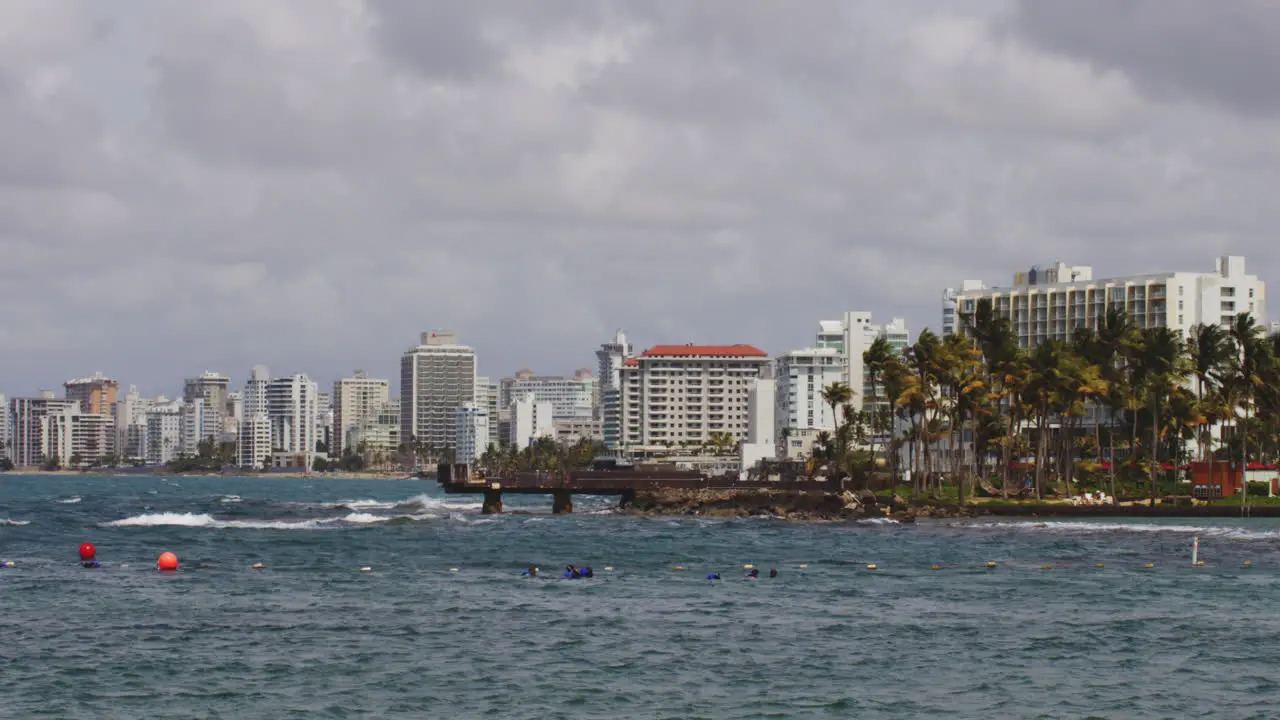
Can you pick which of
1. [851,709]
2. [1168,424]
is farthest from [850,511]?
[851,709]

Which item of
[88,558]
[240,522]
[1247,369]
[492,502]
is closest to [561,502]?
[492,502]

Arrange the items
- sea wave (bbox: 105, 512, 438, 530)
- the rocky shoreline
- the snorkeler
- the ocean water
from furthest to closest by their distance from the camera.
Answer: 1. the rocky shoreline
2. sea wave (bbox: 105, 512, 438, 530)
3. the snorkeler
4. the ocean water

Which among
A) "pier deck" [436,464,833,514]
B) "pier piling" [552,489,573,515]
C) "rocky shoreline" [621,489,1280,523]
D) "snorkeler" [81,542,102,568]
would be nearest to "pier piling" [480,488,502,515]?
"pier deck" [436,464,833,514]

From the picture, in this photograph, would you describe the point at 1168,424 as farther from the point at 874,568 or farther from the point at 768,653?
the point at 768,653

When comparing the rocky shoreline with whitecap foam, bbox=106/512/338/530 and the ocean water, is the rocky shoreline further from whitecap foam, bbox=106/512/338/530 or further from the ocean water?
the ocean water

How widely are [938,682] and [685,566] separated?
34462 millimetres

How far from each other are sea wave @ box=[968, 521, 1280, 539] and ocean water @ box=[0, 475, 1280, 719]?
10774 mm

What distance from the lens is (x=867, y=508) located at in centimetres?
12938

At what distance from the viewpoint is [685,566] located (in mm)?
75500

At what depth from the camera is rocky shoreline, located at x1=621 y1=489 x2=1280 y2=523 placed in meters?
125

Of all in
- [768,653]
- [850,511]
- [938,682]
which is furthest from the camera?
[850,511]

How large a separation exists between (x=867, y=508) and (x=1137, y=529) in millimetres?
27195

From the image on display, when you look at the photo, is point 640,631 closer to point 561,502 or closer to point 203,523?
point 203,523

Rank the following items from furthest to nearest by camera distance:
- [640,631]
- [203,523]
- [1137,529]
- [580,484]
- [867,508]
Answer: [580,484]
[867,508]
[203,523]
[1137,529]
[640,631]
